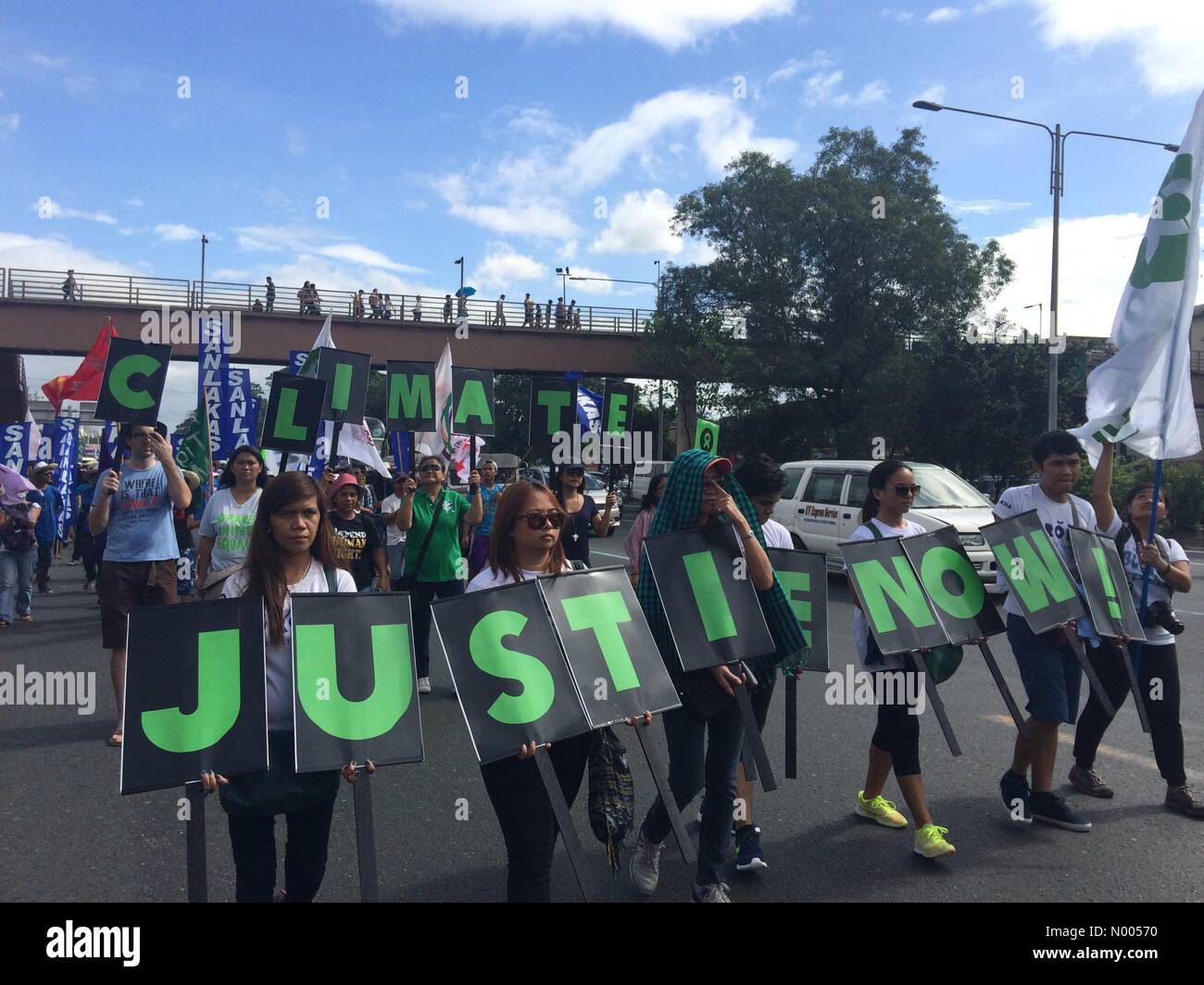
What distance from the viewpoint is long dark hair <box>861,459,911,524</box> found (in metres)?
4.50

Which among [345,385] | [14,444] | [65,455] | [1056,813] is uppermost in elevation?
[345,385]

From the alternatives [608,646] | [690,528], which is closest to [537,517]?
[608,646]

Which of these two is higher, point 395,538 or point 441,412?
point 441,412

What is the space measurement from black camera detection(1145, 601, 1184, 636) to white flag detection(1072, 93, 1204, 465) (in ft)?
2.46

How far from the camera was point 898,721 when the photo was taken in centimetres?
415

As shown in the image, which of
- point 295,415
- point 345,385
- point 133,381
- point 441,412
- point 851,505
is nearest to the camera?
point 133,381

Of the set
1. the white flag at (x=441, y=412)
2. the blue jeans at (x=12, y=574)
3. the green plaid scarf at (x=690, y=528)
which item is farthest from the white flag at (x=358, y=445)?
the green plaid scarf at (x=690, y=528)

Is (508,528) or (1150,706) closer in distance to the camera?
(508,528)

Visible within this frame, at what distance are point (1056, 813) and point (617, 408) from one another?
5450 millimetres

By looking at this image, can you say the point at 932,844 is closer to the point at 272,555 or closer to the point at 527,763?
the point at 527,763

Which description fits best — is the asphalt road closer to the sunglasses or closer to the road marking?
the road marking

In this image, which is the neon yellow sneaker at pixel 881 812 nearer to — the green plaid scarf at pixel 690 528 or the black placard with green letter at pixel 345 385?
the green plaid scarf at pixel 690 528

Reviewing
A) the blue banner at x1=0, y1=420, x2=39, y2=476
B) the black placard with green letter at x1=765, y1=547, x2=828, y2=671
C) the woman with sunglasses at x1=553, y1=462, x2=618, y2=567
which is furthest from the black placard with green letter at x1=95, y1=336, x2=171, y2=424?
the blue banner at x1=0, y1=420, x2=39, y2=476

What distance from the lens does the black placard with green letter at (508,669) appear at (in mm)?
2990
